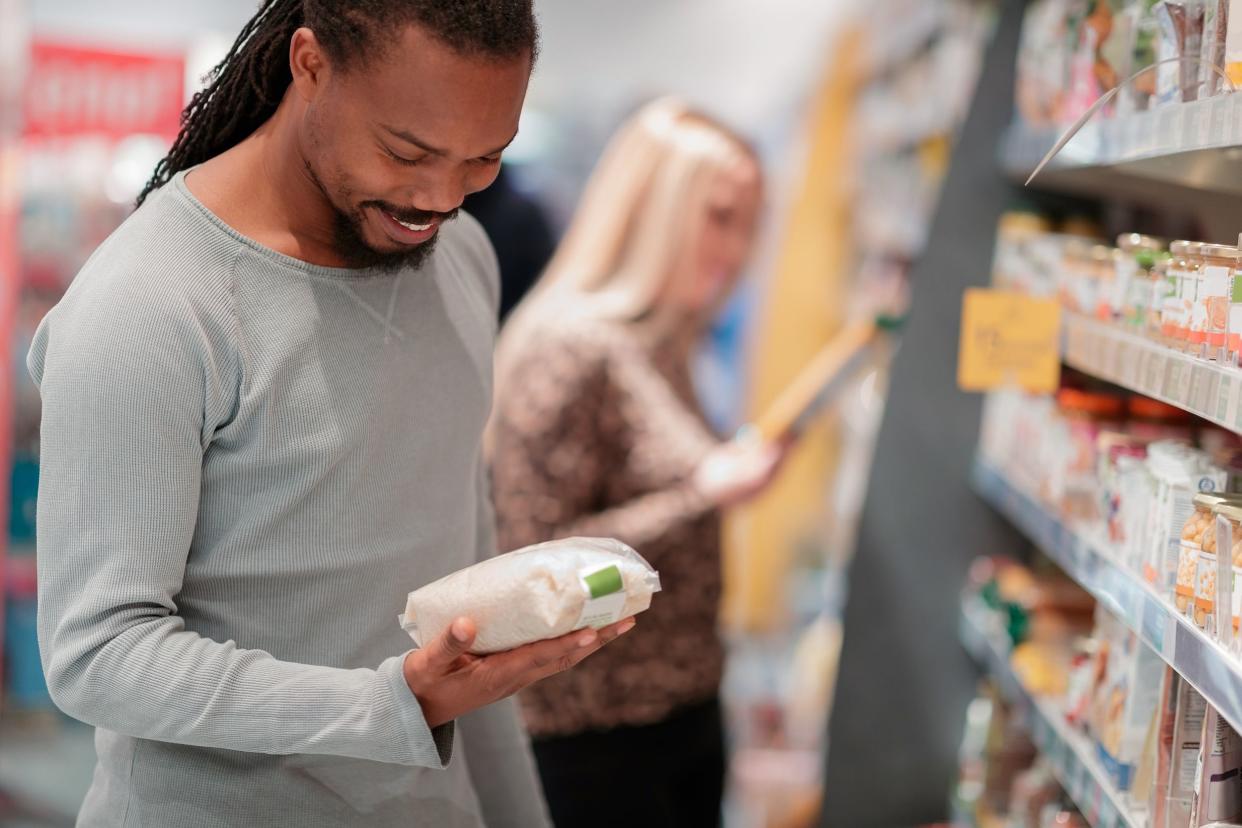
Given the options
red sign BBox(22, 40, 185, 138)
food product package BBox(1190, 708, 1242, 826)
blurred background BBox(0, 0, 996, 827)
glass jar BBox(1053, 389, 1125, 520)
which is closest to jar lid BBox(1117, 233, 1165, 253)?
glass jar BBox(1053, 389, 1125, 520)

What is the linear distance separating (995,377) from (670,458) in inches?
29.4

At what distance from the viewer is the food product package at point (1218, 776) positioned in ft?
4.78

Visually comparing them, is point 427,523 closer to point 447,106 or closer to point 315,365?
point 315,365

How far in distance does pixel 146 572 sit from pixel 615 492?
1.49 m

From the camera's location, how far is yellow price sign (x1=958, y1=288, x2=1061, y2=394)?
211 cm

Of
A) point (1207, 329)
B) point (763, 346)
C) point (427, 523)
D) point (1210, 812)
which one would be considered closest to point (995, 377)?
point (1207, 329)

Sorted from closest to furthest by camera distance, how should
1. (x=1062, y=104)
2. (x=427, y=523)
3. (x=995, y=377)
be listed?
(x=427, y=523)
(x=995, y=377)
(x=1062, y=104)

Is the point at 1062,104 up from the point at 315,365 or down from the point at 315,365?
up

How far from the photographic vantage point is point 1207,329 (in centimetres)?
146

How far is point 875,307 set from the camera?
14.0ft

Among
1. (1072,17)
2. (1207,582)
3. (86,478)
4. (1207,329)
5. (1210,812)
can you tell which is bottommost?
(1210,812)

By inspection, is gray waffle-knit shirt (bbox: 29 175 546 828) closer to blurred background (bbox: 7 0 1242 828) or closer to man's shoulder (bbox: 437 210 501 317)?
man's shoulder (bbox: 437 210 501 317)

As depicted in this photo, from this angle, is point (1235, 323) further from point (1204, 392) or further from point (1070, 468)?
point (1070, 468)

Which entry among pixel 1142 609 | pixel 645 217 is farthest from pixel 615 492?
pixel 1142 609
